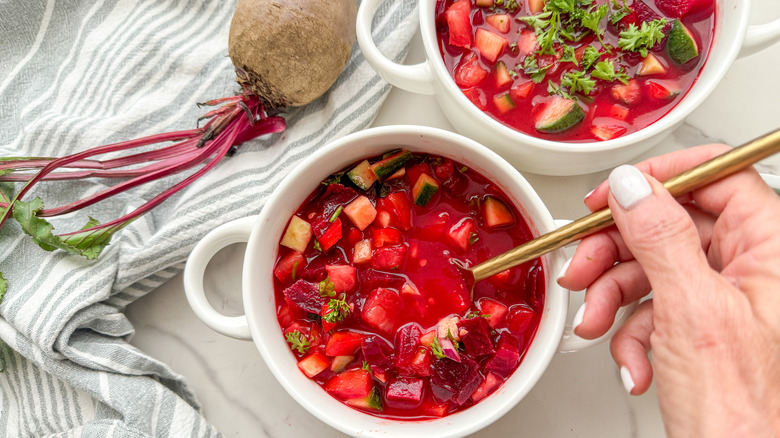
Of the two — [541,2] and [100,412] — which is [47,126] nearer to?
[100,412]

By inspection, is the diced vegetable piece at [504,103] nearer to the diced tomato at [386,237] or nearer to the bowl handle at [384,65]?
the bowl handle at [384,65]

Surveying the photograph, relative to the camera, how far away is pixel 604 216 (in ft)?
4.61

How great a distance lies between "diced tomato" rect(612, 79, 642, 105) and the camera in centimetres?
165

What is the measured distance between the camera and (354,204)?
166cm

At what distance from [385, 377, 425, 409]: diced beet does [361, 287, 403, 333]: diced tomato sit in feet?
0.44

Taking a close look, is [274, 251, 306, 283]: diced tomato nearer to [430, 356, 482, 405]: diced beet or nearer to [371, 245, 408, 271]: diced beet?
[371, 245, 408, 271]: diced beet

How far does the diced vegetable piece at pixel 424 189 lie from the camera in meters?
1.64

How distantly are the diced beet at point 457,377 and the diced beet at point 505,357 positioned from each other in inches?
1.7

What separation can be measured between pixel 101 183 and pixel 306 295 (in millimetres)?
823

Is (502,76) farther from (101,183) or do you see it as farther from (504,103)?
(101,183)

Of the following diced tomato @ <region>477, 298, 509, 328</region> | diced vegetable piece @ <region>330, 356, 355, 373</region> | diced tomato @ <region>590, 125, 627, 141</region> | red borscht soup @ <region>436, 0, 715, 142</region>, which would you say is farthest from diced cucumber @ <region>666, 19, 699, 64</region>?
diced vegetable piece @ <region>330, 356, 355, 373</region>

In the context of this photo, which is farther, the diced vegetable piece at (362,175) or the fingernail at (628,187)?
the diced vegetable piece at (362,175)

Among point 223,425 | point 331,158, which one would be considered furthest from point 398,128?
point 223,425

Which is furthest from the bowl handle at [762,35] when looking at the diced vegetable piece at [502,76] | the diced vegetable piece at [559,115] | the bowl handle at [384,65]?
the bowl handle at [384,65]
